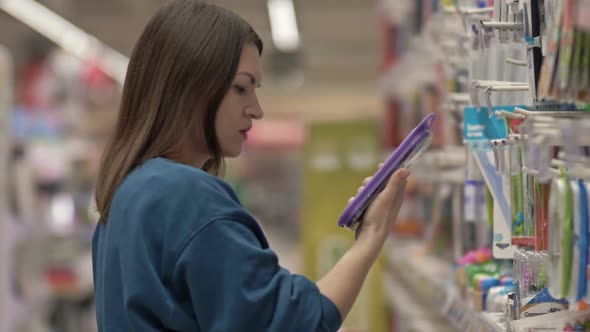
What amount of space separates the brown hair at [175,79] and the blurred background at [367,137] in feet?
1.08

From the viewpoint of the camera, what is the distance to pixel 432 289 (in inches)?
132

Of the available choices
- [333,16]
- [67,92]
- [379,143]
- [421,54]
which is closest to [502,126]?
[421,54]

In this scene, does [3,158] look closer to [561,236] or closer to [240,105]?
[240,105]

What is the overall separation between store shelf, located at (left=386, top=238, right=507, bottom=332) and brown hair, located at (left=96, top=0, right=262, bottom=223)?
734mm

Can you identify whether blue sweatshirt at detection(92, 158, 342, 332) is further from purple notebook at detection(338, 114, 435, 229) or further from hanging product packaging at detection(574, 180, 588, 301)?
hanging product packaging at detection(574, 180, 588, 301)

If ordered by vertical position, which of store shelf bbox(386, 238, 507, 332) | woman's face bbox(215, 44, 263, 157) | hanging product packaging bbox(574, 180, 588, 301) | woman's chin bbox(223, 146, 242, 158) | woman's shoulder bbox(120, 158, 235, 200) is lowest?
store shelf bbox(386, 238, 507, 332)

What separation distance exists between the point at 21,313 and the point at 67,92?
364cm

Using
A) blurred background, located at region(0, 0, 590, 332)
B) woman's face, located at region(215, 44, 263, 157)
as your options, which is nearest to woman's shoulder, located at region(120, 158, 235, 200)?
woman's face, located at region(215, 44, 263, 157)

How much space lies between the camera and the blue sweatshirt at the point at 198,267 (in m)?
1.66

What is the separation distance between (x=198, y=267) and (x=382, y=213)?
1.19 ft

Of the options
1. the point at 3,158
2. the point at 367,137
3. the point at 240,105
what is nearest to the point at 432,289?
the point at 240,105

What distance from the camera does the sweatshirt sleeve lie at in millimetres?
1648

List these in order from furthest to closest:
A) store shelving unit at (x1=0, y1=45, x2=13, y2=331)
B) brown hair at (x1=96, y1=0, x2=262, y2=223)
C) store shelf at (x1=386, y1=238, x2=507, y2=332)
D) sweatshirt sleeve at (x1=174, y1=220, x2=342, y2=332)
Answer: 1. store shelving unit at (x1=0, y1=45, x2=13, y2=331)
2. store shelf at (x1=386, y1=238, x2=507, y2=332)
3. brown hair at (x1=96, y1=0, x2=262, y2=223)
4. sweatshirt sleeve at (x1=174, y1=220, x2=342, y2=332)

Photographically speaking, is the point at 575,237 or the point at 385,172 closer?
the point at 575,237
